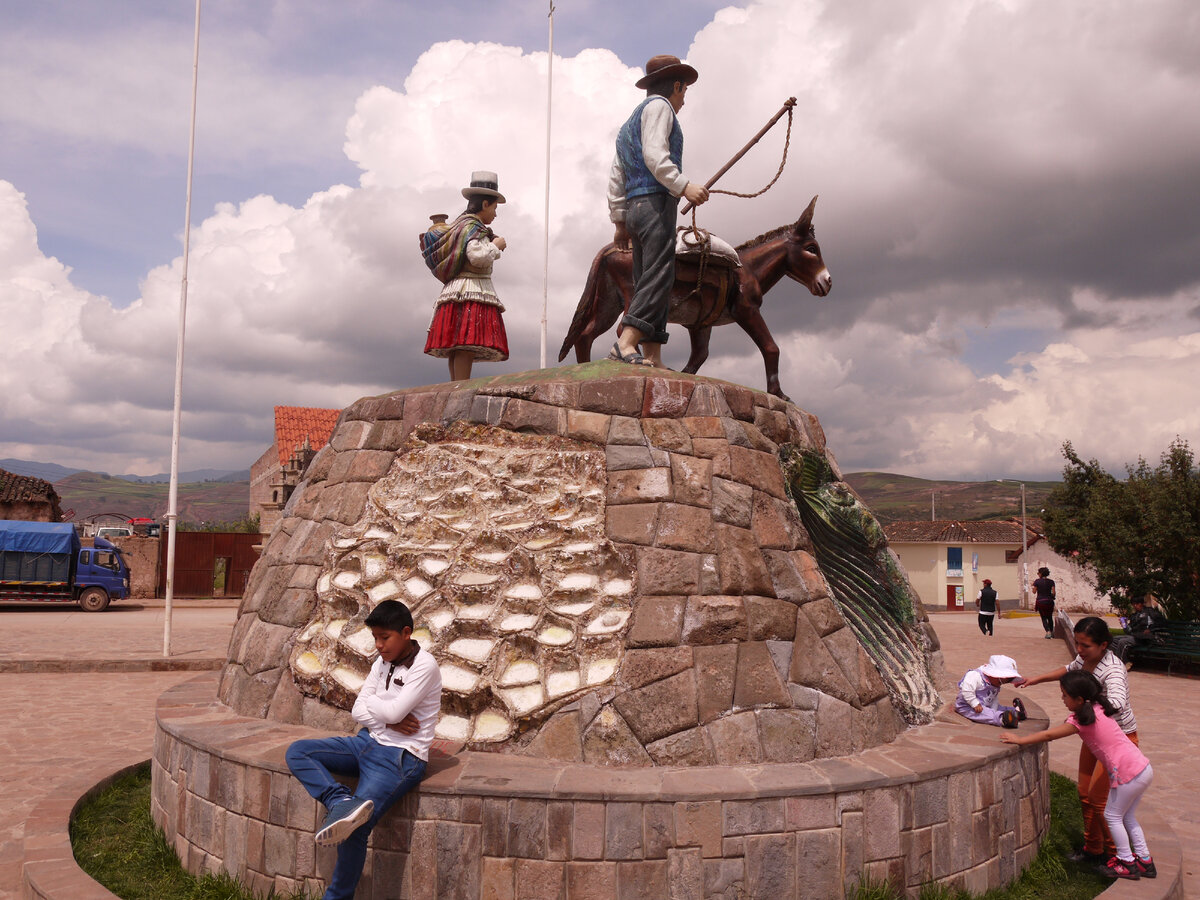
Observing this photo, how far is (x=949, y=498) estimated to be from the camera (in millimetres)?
121938

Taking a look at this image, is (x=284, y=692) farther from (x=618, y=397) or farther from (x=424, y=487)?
(x=618, y=397)

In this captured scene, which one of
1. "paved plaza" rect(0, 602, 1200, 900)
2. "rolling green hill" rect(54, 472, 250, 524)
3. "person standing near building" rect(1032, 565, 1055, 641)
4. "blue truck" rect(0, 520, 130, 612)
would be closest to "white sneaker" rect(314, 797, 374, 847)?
"paved plaza" rect(0, 602, 1200, 900)

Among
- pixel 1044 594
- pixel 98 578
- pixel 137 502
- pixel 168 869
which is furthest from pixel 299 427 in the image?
pixel 137 502

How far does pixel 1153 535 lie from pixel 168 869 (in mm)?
14991

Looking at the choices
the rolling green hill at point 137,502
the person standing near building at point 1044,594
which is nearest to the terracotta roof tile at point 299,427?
the person standing near building at point 1044,594

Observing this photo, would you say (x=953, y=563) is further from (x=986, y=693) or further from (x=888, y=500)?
(x=888, y=500)

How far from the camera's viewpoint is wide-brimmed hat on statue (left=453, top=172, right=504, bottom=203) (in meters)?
6.33

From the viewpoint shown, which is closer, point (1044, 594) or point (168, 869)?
point (168, 869)

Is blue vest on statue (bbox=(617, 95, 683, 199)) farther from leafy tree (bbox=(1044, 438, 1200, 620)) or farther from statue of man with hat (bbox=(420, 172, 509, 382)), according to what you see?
leafy tree (bbox=(1044, 438, 1200, 620))

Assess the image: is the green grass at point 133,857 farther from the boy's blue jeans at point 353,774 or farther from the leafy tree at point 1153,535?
the leafy tree at point 1153,535

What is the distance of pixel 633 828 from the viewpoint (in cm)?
341

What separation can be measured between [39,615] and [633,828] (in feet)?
A: 63.2

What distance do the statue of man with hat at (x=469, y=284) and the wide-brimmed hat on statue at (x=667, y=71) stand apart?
1423mm

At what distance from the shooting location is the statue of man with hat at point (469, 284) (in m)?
6.29
